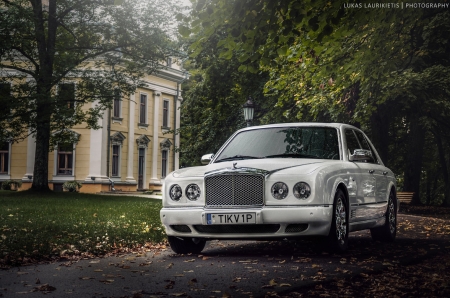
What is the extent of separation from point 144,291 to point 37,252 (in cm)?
359

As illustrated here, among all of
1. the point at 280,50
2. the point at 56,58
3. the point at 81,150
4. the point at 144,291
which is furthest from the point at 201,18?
the point at 81,150

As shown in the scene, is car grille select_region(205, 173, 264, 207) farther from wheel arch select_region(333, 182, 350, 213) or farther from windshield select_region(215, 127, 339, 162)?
wheel arch select_region(333, 182, 350, 213)

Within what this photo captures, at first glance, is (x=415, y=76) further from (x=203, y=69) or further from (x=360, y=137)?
(x=360, y=137)

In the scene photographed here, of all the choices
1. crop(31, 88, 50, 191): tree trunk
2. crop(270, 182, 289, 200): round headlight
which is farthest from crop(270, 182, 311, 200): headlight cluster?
crop(31, 88, 50, 191): tree trunk

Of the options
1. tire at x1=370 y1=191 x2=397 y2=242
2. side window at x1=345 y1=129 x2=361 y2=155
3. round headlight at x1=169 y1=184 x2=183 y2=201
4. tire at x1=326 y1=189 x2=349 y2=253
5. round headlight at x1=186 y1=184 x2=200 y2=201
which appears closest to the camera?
tire at x1=326 y1=189 x2=349 y2=253

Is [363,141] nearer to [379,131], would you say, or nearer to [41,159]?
[379,131]

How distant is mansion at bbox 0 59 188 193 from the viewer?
50250 mm

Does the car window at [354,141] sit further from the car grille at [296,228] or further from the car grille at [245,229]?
the car grille at [245,229]

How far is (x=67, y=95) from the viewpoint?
1214 inches

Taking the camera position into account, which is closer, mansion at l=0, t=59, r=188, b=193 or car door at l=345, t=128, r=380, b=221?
car door at l=345, t=128, r=380, b=221

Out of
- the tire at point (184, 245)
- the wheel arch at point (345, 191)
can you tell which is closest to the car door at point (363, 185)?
the wheel arch at point (345, 191)

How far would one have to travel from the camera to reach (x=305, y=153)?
35.8 feet

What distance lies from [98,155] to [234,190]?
4111cm

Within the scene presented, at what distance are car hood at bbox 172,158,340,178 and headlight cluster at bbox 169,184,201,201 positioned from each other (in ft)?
0.50
